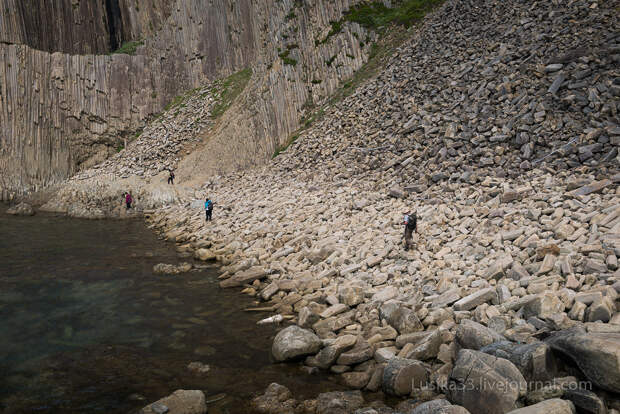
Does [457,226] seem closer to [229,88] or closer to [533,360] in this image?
[533,360]

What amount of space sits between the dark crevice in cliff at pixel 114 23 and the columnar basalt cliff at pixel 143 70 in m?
0.13

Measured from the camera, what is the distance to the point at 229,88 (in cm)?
4109

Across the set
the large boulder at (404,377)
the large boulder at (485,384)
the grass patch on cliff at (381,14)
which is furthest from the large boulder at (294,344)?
the grass patch on cliff at (381,14)

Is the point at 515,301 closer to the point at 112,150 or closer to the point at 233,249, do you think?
the point at 233,249

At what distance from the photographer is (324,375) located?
8352mm

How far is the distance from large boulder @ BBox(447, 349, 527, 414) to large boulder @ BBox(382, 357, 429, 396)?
0.78 metres

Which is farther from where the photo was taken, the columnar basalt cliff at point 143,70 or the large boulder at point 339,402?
the columnar basalt cliff at point 143,70

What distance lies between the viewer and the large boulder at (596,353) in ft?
17.5

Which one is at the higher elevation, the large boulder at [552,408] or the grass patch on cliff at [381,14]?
the grass patch on cliff at [381,14]

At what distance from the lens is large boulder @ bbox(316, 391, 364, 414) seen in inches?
277

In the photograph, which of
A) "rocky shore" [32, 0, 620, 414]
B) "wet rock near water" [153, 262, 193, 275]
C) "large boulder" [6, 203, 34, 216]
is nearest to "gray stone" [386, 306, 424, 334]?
"rocky shore" [32, 0, 620, 414]

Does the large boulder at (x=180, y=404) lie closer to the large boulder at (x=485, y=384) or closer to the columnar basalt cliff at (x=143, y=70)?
the large boulder at (x=485, y=384)

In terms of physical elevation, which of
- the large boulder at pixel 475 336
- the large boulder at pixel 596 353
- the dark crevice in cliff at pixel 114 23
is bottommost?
the large boulder at pixel 475 336

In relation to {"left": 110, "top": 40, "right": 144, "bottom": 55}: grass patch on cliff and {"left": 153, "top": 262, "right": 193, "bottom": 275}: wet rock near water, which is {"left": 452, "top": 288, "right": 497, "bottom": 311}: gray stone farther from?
{"left": 110, "top": 40, "right": 144, "bottom": 55}: grass patch on cliff
